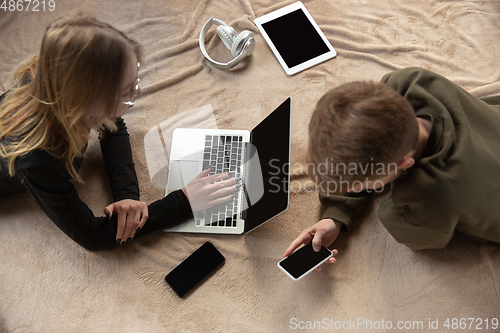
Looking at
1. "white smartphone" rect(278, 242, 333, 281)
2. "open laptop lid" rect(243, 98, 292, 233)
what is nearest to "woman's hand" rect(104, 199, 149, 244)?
"open laptop lid" rect(243, 98, 292, 233)

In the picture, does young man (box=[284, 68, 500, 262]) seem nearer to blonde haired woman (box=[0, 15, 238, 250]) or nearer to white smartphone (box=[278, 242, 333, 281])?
white smartphone (box=[278, 242, 333, 281])

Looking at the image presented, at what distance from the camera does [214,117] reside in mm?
1096

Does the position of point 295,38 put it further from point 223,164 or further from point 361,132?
point 361,132

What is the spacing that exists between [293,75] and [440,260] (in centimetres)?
70

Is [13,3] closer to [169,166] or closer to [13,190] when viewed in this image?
[13,190]

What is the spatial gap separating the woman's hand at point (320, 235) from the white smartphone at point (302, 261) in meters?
0.02

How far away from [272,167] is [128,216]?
40cm

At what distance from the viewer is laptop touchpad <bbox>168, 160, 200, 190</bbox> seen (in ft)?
3.20

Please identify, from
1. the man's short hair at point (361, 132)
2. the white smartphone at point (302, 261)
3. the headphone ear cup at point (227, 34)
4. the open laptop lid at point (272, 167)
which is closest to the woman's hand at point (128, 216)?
the open laptop lid at point (272, 167)

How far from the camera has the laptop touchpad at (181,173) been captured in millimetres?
975

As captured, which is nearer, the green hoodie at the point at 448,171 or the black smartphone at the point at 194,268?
the green hoodie at the point at 448,171

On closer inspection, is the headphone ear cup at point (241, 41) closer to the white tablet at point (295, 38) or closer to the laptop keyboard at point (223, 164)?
the white tablet at point (295, 38)

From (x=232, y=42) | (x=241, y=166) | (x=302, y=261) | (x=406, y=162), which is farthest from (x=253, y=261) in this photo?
(x=232, y=42)

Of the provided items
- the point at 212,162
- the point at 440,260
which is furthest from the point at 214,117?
the point at 440,260
